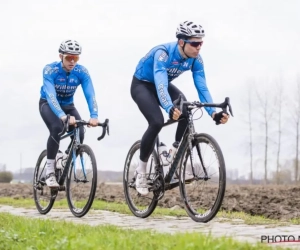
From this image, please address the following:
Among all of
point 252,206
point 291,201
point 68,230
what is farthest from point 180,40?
point 291,201

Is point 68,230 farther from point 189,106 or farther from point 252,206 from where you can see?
point 252,206

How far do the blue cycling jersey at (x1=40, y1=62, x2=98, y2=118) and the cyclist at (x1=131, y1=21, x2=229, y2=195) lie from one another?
153 centimetres

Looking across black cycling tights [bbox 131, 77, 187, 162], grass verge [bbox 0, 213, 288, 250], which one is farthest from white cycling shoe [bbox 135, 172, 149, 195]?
grass verge [bbox 0, 213, 288, 250]

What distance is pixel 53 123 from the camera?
10.8 metres

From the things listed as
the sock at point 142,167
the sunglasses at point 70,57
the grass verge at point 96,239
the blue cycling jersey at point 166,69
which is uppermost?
the sunglasses at point 70,57

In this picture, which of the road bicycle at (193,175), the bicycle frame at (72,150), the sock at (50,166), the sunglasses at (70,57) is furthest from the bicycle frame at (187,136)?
the sock at (50,166)

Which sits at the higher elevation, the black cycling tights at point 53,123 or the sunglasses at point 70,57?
the sunglasses at point 70,57

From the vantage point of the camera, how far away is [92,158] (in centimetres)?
1002

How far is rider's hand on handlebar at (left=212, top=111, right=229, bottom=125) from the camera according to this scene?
Answer: 27.8 ft

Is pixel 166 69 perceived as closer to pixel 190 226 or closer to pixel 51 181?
pixel 190 226

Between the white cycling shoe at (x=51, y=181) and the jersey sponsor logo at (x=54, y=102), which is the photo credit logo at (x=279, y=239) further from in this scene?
the white cycling shoe at (x=51, y=181)

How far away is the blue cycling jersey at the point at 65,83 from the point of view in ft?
34.9

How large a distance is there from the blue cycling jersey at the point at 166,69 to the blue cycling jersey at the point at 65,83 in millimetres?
1563

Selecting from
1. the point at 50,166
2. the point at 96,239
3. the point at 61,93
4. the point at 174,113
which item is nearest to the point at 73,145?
the point at 50,166
